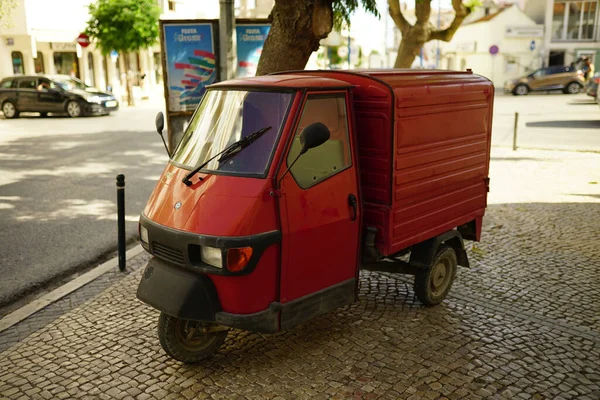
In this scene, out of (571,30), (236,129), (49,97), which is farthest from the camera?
(571,30)

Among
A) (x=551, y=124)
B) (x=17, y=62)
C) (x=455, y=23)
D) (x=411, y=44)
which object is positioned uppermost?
(x=455, y=23)

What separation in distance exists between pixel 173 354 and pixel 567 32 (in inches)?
1991

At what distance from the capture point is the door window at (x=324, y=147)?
14.6ft

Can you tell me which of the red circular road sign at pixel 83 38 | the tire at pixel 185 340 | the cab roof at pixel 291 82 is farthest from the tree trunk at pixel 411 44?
the red circular road sign at pixel 83 38

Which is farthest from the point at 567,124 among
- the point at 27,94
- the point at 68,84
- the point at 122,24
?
the point at 122,24

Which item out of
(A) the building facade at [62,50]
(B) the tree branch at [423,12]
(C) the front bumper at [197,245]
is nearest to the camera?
(C) the front bumper at [197,245]

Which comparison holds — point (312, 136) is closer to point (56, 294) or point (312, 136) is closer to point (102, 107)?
point (56, 294)

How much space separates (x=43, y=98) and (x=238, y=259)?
23.1m

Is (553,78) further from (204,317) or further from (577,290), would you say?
(204,317)

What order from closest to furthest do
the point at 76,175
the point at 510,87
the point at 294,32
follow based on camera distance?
the point at 294,32
the point at 76,175
the point at 510,87

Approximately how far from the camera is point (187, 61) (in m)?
8.93

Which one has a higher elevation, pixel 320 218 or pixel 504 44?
pixel 504 44

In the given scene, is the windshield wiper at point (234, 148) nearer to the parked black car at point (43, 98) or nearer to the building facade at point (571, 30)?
the parked black car at point (43, 98)

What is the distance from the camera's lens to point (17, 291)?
20.7 feet
